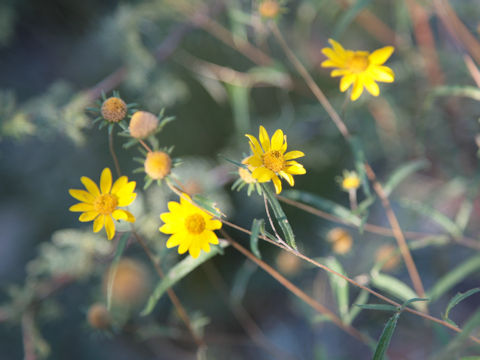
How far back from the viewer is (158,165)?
69 centimetres

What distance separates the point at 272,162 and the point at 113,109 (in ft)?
1.08

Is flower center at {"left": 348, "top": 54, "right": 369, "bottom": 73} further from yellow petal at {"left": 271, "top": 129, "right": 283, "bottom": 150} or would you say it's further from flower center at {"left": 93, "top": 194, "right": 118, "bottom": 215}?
flower center at {"left": 93, "top": 194, "right": 118, "bottom": 215}

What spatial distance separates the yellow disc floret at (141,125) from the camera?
712 mm

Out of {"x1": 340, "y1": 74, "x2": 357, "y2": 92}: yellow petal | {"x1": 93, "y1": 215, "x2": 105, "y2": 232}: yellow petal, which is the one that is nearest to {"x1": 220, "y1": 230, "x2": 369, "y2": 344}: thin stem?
{"x1": 93, "y1": 215, "x2": 105, "y2": 232}: yellow petal

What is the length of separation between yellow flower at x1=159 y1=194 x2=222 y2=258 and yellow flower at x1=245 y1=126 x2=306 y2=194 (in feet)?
0.46

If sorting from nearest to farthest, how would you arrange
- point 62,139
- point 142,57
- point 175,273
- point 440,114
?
1. point 175,273
2. point 142,57
3. point 440,114
4. point 62,139

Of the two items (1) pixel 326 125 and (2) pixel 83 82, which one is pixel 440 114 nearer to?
(1) pixel 326 125

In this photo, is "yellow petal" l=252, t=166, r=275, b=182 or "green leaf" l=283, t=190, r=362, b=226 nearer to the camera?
"yellow petal" l=252, t=166, r=275, b=182

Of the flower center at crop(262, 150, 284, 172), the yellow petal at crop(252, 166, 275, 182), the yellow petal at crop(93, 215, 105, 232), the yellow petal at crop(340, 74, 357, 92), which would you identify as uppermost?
the yellow petal at crop(93, 215, 105, 232)

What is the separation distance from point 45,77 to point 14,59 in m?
0.19

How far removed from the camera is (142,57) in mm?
1399

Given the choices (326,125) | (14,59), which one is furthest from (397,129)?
(14,59)

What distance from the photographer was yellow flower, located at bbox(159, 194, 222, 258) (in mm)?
718

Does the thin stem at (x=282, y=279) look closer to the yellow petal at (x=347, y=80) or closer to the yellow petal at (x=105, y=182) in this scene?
the yellow petal at (x=105, y=182)
